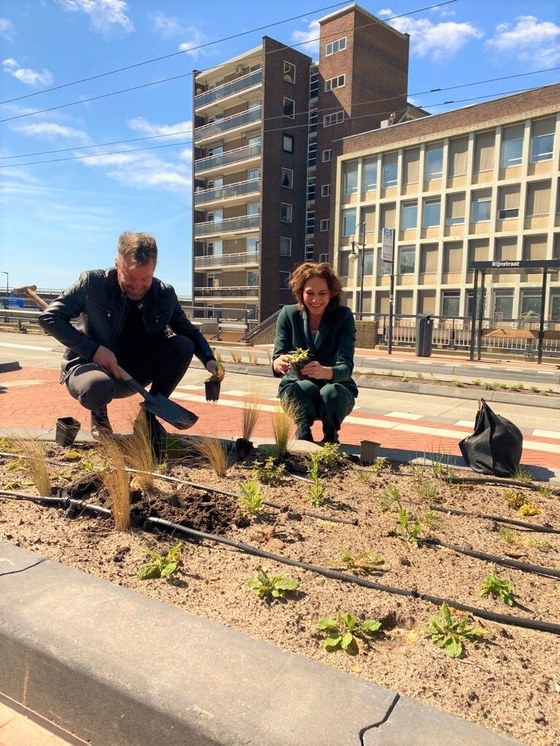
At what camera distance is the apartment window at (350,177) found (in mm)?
41906

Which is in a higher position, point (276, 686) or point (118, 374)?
point (118, 374)

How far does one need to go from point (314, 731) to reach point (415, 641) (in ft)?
1.82

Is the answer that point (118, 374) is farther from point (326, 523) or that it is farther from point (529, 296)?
point (529, 296)

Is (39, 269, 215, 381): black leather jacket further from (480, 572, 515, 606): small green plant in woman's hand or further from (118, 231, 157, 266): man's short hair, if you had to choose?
(480, 572, 515, 606): small green plant in woman's hand

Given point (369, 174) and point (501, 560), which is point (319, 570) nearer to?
point (501, 560)

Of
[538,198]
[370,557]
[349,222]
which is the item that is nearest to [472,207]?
[538,198]

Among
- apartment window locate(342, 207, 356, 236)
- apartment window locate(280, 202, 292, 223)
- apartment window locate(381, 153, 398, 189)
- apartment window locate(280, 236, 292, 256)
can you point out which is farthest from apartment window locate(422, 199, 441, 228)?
apartment window locate(280, 202, 292, 223)

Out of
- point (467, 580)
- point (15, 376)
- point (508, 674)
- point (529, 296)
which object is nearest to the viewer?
point (508, 674)

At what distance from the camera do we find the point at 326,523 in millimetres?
2635

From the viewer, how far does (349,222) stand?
42500 mm

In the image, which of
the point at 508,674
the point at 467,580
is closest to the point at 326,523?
the point at 467,580

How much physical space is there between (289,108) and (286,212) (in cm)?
887

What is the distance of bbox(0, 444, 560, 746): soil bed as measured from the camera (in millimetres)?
1556

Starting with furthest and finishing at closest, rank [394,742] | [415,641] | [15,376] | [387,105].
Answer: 1. [387,105]
2. [15,376]
3. [415,641]
4. [394,742]
